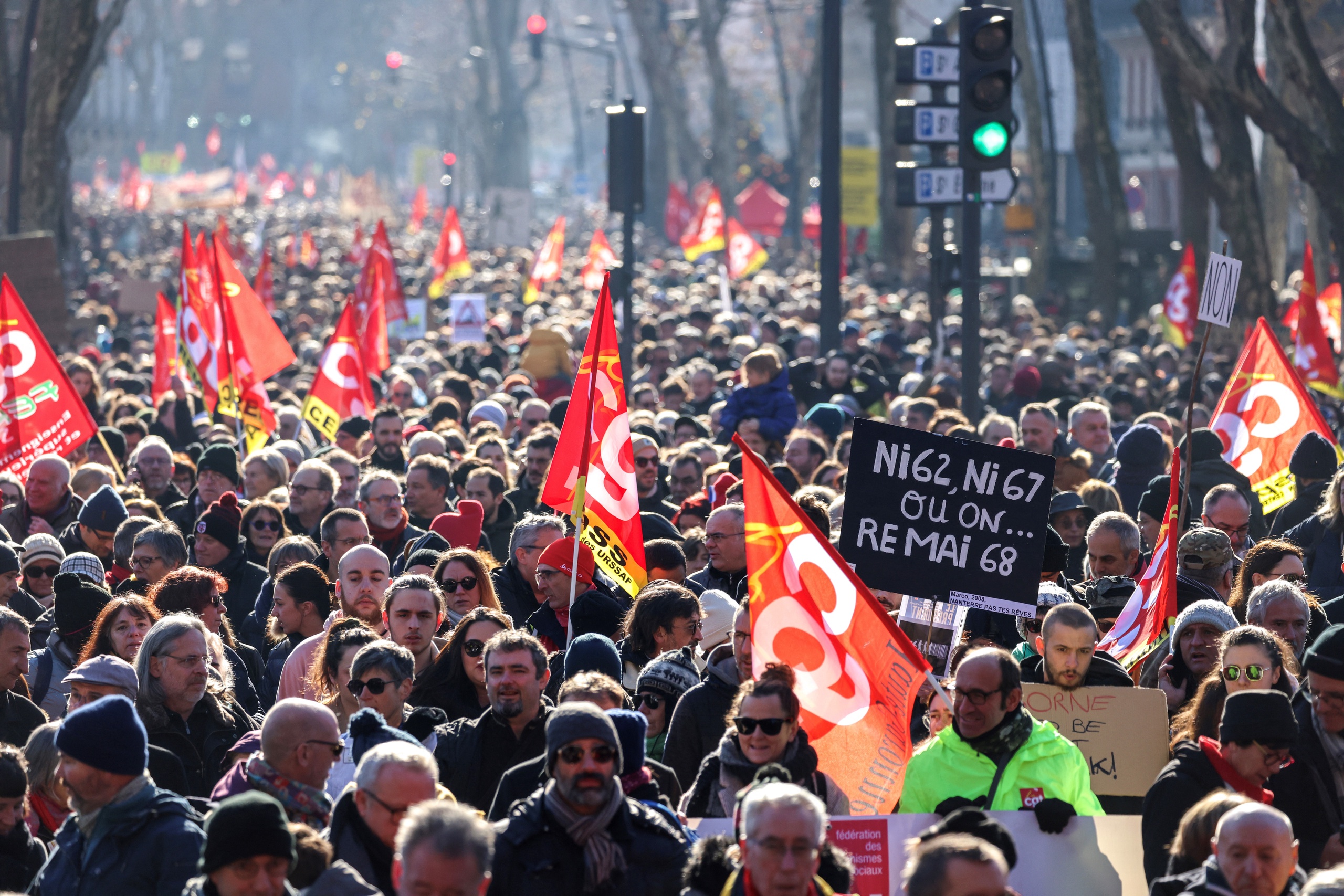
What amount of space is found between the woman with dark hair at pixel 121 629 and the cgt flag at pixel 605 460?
1658mm

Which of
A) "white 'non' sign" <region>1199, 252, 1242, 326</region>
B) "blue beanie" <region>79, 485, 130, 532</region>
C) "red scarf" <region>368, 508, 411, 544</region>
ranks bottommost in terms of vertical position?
"red scarf" <region>368, 508, 411, 544</region>

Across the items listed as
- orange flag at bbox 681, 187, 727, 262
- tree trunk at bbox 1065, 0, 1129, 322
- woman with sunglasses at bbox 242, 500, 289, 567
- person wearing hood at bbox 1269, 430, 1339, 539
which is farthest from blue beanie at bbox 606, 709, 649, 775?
tree trunk at bbox 1065, 0, 1129, 322

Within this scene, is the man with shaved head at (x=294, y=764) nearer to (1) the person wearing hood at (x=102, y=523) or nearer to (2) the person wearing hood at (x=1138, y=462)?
(1) the person wearing hood at (x=102, y=523)

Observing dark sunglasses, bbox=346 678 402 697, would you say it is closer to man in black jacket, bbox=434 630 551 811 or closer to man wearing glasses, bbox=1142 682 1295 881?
man in black jacket, bbox=434 630 551 811

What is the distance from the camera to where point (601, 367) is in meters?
8.11

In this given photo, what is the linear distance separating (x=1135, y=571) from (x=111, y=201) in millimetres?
84015

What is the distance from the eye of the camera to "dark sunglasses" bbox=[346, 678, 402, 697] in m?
6.03

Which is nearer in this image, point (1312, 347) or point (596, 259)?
point (1312, 347)

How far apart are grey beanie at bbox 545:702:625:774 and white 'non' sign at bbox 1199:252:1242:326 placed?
4674 mm

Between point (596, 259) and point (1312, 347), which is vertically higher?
point (1312, 347)

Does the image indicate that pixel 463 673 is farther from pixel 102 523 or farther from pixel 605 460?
pixel 102 523

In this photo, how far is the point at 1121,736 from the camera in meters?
5.93

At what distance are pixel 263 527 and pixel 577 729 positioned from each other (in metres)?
5.17

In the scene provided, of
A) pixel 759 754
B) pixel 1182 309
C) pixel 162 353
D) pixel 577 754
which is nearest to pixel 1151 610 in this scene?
pixel 759 754
